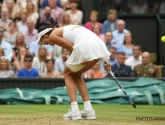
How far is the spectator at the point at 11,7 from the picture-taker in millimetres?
18969

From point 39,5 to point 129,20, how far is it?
300cm

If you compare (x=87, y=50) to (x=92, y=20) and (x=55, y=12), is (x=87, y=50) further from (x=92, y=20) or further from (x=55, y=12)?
(x=55, y=12)

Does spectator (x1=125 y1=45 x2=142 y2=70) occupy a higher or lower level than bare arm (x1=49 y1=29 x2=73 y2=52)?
lower

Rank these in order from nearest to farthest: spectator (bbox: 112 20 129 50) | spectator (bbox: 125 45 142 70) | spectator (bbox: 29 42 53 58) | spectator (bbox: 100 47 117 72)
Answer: spectator (bbox: 125 45 142 70) → spectator (bbox: 100 47 117 72) → spectator (bbox: 29 42 53 58) → spectator (bbox: 112 20 129 50)

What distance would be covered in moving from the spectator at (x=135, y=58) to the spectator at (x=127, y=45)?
0.43m

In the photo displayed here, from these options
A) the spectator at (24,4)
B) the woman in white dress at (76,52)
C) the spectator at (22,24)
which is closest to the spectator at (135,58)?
the spectator at (22,24)

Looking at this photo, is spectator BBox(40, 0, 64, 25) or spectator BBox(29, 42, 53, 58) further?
spectator BBox(40, 0, 64, 25)

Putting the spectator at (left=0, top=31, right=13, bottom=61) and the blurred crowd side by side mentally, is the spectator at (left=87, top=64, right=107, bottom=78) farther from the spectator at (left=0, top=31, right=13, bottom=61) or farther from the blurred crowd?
the spectator at (left=0, top=31, right=13, bottom=61)

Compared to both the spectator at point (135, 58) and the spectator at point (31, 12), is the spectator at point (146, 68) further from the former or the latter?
the spectator at point (31, 12)

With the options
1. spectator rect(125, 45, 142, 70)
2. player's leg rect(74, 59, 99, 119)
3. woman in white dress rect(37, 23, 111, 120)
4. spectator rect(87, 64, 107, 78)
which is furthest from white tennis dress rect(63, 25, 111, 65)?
spectator rect(125, 45, 142, 70)

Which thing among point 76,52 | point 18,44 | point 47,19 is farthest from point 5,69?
point 76,52

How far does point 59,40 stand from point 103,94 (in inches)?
220

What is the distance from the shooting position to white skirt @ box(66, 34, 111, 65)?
368 inches

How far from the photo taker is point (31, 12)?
749 inches
